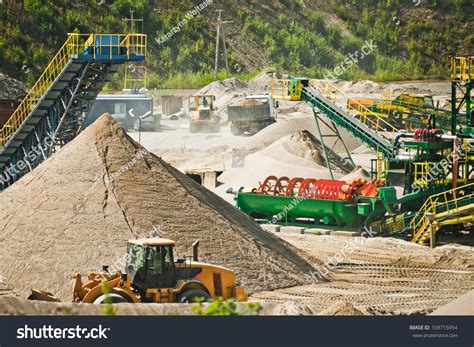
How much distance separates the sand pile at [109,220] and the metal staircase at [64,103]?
17.7 ft

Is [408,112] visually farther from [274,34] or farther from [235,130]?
[274,34]

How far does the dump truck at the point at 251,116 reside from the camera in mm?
46719

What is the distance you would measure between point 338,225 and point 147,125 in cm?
2361

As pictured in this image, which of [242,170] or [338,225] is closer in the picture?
[338,225]

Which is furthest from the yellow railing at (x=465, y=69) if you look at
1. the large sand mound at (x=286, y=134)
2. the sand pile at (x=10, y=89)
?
the sand pile at (x=10, y=89)

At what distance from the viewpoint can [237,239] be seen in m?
20.4

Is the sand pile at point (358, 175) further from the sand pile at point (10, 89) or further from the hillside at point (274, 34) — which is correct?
the hillside at point (274, 34)

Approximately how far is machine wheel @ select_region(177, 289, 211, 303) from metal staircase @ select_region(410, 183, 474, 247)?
10.0 m

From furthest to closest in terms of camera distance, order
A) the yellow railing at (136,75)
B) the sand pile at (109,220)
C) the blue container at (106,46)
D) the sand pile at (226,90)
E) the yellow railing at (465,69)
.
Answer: the yellow railing at (136,75)
the sand pile at (226,90)
the yellow railing at (465,69)
the blue container at (106,46)
the sand pile at (109,220)

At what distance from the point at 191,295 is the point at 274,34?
2148 inches

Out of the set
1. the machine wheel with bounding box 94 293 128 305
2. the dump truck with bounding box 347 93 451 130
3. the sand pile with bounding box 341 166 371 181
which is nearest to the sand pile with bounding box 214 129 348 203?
the sand pile with bounding box 341 166 371 181

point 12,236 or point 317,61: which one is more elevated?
point 317,61
